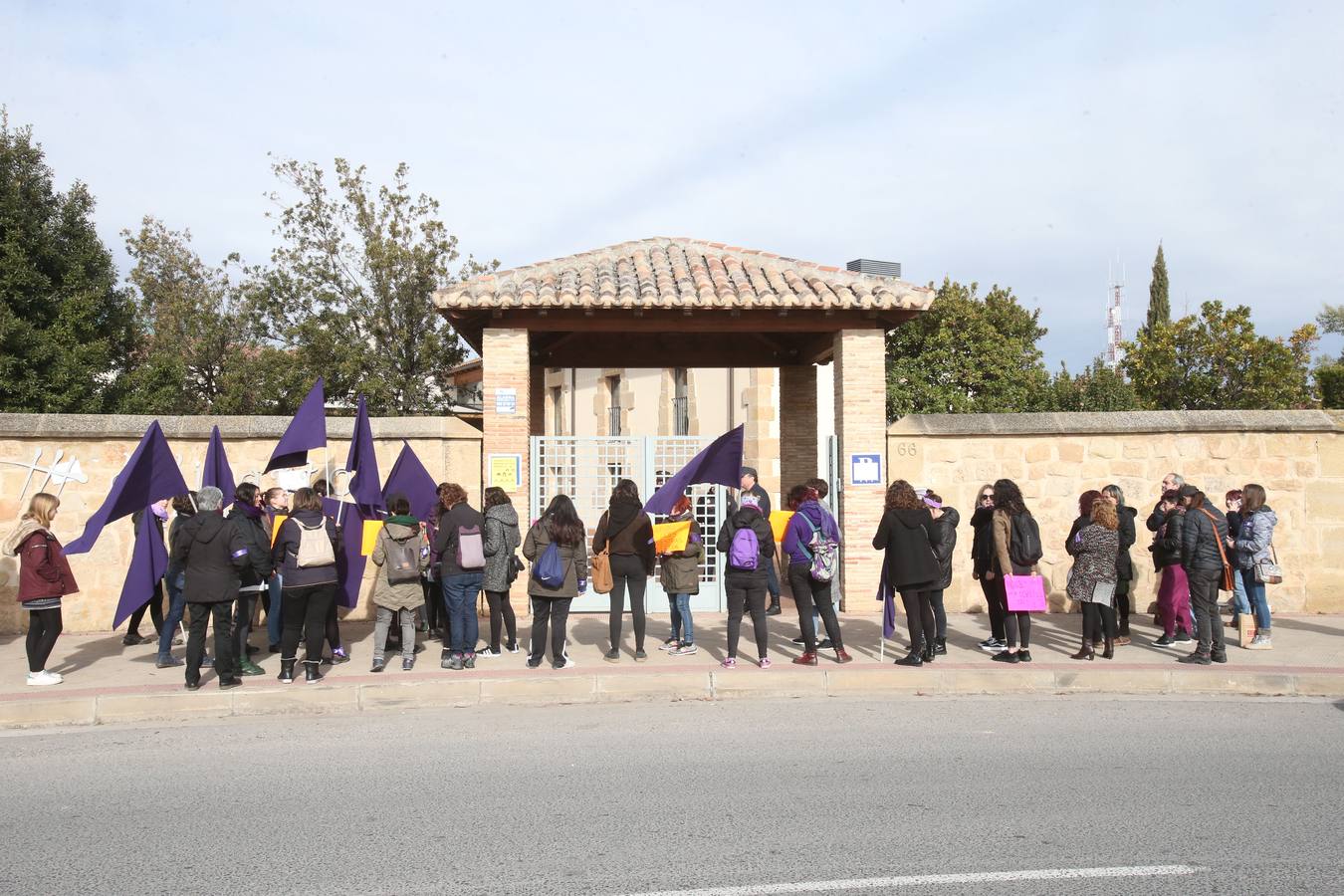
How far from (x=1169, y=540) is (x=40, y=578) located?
965cm

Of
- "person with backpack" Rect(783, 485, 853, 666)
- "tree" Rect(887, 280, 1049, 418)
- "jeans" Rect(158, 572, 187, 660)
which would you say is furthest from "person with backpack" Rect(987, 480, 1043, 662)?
"tree" Rect(887, 280, 1049, 418)

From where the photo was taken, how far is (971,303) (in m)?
24.1

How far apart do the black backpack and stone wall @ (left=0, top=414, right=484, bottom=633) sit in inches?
272

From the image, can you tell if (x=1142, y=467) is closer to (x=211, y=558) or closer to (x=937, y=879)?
(x=937, y=879)

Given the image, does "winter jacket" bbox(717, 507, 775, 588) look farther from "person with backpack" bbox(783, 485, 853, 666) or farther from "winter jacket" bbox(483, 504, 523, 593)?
"winter jacket" bbox(483, 504, 523, 593)

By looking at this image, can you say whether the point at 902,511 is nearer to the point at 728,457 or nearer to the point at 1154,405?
the point at 728,457

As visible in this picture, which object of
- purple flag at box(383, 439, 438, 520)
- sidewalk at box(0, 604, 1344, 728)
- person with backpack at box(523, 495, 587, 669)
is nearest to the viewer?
sidewalk at box(0, 604, 1344, 728)

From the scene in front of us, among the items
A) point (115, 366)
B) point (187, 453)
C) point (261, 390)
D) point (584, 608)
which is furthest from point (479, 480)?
point (115, 366)

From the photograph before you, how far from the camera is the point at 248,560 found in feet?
27.1

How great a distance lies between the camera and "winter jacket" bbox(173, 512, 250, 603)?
8086 mm

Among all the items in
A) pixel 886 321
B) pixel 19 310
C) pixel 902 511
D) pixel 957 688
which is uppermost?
pixel 19 310

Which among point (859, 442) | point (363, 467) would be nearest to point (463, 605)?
point (363, 467)

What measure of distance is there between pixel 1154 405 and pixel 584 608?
2048 cm

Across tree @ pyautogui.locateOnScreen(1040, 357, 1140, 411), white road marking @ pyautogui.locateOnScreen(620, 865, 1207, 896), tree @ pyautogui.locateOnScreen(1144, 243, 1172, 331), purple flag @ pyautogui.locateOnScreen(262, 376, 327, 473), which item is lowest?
white road marking @ pyautogui.locateOnScreen(620, 865, 1207, 896)
